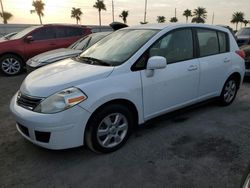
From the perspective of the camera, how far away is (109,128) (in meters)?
3.07

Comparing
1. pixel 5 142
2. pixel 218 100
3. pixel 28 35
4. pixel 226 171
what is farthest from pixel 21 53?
pixel 226 171

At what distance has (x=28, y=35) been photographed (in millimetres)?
8328

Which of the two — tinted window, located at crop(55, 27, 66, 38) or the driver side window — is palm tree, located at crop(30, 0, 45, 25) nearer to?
tinted window, located at crop(55, 27, 66, 38)

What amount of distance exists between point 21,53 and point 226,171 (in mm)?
7493

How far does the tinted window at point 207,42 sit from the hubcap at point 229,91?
0.80 metres

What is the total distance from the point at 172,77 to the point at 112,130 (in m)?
1.18

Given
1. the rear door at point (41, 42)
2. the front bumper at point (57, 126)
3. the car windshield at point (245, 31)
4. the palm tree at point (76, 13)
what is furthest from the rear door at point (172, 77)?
the palm tree at point (76, 13)

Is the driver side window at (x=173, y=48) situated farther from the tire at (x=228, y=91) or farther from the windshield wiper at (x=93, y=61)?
the tire at (x=228, y=91)

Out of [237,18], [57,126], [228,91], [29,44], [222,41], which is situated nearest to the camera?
[57,126]

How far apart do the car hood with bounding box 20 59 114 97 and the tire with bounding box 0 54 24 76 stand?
5.43 m

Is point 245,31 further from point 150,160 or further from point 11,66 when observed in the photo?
point 150,160

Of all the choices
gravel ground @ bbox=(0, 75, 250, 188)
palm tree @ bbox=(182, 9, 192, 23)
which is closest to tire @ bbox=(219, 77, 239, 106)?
gravel ground @ bbox=(0, 75, 250, 188)

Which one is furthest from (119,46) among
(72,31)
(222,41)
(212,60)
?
(72,31)

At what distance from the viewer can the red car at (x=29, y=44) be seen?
26.4 feet
